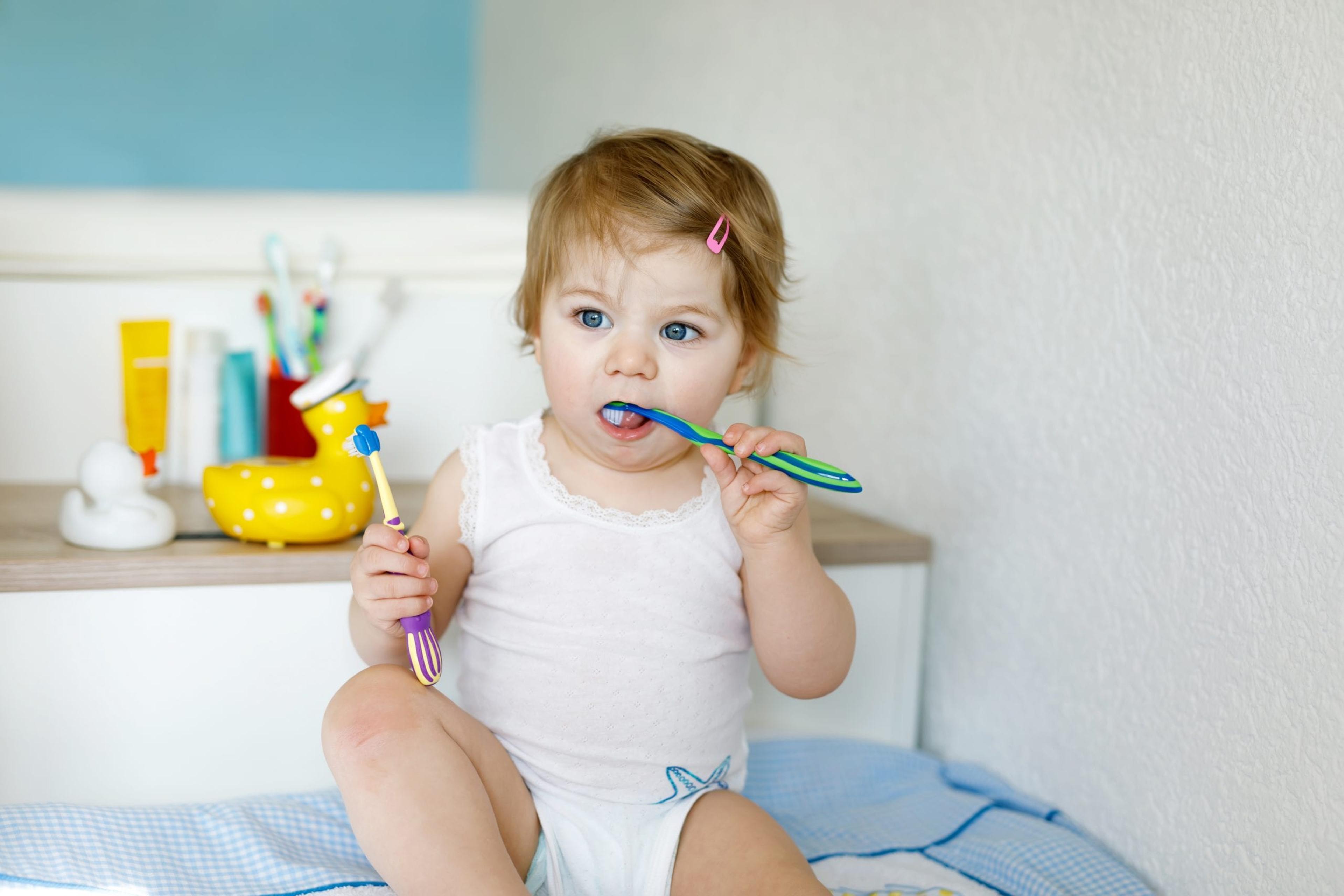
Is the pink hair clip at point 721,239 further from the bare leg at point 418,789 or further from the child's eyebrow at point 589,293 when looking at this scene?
the bare leg at point 418,789

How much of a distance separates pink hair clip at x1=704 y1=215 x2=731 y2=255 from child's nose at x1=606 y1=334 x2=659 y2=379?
8 centimetres

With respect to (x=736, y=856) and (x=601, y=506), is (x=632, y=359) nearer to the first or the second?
(x=601, y=506)

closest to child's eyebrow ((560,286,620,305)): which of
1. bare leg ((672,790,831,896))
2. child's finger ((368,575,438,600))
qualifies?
child's finger ((368,575,438,600))

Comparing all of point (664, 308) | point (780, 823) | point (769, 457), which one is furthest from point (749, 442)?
point (780, 823)

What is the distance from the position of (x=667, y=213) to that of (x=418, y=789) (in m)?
0.42

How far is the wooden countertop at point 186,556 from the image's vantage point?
85cm

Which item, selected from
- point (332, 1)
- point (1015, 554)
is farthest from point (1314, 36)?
point (332, 1)

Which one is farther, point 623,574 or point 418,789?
point 623,574

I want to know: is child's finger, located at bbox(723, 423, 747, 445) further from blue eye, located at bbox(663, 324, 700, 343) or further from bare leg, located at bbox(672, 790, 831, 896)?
bare leg, located at bbox(672, 790, 831, 896)

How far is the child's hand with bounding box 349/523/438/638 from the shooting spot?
705 mm

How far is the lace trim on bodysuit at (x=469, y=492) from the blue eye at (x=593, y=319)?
0.48 feet

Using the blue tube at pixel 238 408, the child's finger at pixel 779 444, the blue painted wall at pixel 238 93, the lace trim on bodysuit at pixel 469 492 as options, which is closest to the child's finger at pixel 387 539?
the lace trim on bodysuit at pixel 469 492

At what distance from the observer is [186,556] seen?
2.89ft

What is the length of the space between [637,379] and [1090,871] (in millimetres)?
511
